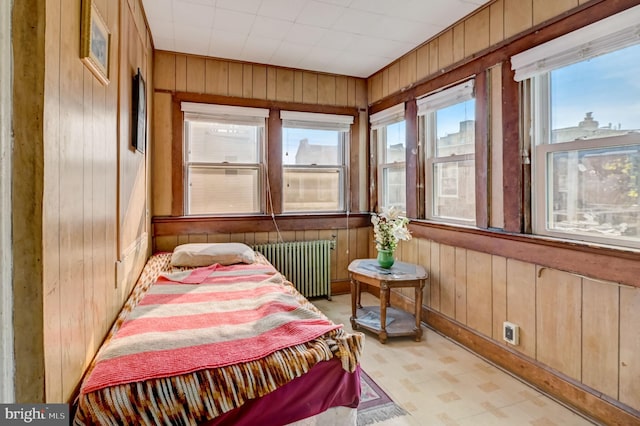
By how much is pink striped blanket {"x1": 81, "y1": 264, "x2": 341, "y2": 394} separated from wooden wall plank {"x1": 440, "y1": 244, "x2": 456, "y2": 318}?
4.82 ft

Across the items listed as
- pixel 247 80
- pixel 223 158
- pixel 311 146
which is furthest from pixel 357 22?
pixel 223 158

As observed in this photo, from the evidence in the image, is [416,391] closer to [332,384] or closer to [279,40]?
[332,384]

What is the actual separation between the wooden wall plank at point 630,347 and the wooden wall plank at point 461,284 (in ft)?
3.55

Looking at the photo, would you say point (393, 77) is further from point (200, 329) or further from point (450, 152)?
point (200, 329)

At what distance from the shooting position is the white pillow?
9.50ft

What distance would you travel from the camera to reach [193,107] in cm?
346

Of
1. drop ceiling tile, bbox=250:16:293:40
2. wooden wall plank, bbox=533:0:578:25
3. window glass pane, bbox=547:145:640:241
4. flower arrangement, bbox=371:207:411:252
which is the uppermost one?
drop ceiling tile, bbox=250:16:293:40

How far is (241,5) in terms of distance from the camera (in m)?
2.54

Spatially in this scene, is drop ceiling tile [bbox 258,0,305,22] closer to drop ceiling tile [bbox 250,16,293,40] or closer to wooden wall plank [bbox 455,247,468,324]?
drop ceiling tile [bbox 250,16,293,40]

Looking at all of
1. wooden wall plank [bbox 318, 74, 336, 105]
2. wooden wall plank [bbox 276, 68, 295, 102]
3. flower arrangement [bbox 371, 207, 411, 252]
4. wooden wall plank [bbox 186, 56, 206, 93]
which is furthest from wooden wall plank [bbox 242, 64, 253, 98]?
flower arrangement [bbox 371, 207, 411, 252]

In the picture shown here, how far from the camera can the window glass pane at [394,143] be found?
3.71 metres

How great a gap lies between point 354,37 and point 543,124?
5.66 ft

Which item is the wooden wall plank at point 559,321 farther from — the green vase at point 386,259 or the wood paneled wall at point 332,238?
the wood paneled wall at point 332,238

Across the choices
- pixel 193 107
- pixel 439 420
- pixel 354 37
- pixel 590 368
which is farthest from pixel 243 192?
pixel 590 368
